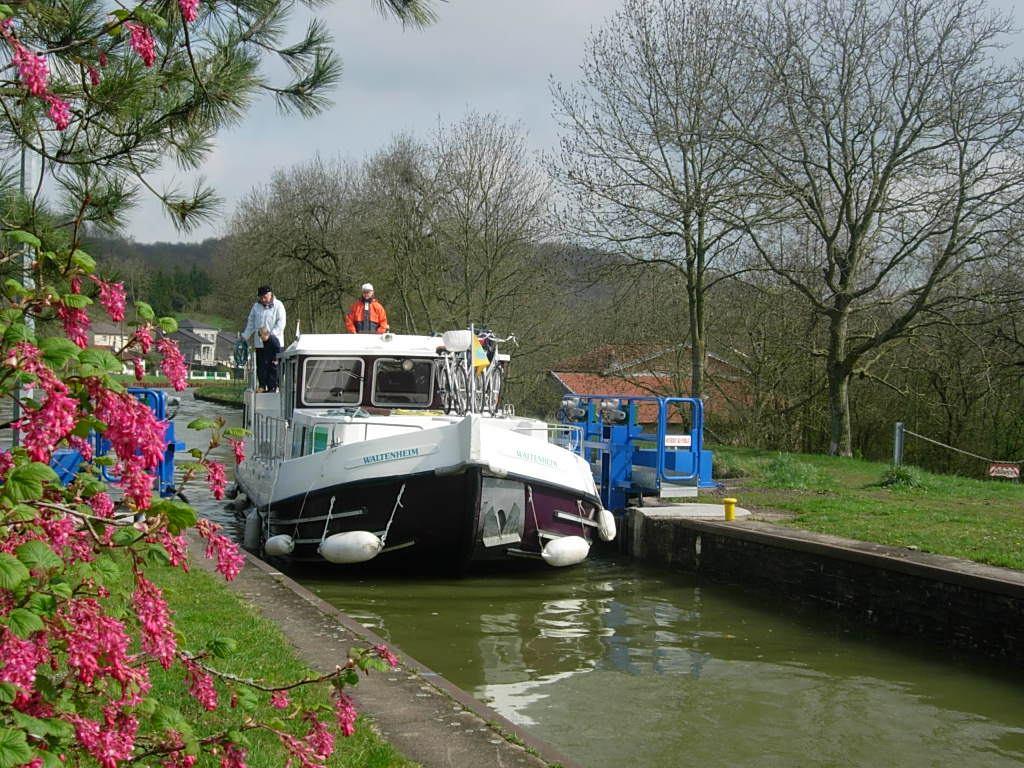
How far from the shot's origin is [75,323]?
3.20 meters

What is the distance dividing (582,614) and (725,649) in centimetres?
198

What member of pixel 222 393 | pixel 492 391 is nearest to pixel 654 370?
pixel 492 391

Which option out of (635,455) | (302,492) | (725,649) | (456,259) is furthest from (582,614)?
(456,259)

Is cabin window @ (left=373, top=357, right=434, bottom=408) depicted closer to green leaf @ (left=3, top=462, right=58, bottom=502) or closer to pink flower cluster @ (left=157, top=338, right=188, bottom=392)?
pink flower cluster @ (left=157, top=338, right=188, bottom=392)

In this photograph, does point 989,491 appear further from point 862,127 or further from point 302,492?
point 302,492

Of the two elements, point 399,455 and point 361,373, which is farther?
point 361,373

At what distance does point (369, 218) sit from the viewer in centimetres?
3706

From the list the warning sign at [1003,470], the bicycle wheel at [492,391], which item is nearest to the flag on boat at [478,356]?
the bicycle wheel at [492,391]

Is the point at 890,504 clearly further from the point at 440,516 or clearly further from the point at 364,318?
the point at 364,318

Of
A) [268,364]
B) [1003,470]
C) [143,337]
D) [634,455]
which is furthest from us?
[1003,470]

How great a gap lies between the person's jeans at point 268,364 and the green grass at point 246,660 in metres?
7.27

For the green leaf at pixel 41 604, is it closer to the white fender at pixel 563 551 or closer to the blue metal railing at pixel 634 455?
the white fender at pixel 563 551

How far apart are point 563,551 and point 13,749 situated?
1047 centimetres

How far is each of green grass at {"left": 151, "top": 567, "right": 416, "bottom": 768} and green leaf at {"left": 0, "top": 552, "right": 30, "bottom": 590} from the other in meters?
0.78
